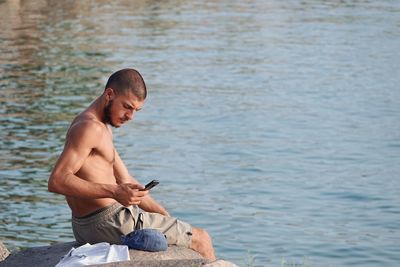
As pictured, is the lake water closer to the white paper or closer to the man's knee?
the man's knee

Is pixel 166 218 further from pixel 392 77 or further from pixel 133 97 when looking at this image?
pixel 392 77

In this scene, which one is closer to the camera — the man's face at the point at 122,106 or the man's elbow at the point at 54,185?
the man's elbow at the point at 54,185

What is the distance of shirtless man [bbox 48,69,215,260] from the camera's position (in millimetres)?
7629

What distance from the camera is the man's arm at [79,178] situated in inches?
292

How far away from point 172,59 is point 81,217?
775 inches

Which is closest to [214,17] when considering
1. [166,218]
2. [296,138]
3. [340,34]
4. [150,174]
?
[340,34]

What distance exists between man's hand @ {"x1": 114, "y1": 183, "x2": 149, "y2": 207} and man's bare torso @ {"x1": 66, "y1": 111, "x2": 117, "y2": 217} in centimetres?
42

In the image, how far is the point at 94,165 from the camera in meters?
7.91

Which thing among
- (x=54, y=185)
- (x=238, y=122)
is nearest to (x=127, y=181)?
(x=54, y=185)

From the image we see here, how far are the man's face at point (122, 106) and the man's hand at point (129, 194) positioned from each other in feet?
2.02

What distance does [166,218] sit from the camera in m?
8.09

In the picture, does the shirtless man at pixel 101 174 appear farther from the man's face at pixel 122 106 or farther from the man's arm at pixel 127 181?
the man's arm at pixel 127 181

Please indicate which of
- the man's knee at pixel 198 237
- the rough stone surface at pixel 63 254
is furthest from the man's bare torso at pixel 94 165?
the man's knee at pixel 198 237

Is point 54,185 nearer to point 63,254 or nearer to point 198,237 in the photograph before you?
point 63,254
